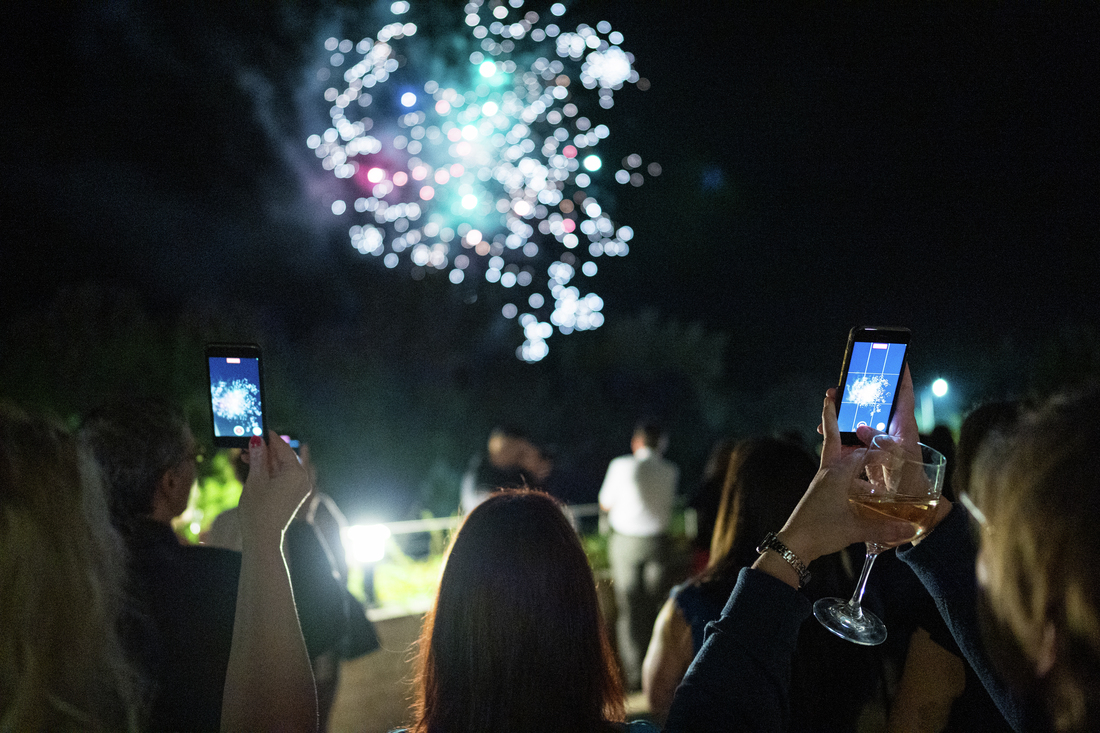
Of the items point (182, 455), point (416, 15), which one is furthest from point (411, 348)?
point (182, 455)

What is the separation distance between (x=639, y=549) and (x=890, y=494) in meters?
4.79

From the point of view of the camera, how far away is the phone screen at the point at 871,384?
5.58ft

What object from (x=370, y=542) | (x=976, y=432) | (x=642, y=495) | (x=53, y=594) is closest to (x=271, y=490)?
(x=53, y=594)

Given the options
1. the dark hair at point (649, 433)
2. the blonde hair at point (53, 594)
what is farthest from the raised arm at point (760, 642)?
the dark hair at point (649, 433)

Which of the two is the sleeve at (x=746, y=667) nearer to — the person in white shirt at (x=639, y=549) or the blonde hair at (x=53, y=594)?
the blonde hair at (x=53, y=594)

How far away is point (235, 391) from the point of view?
2.11m

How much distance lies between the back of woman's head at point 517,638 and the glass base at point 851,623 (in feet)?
1.43

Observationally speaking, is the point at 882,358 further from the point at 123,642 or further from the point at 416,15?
the point at 416,15

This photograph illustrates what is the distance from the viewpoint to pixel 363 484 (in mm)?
17328

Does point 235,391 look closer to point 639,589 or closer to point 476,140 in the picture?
point 639,589

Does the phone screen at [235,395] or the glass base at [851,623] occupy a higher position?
the phone screen at [235,395]

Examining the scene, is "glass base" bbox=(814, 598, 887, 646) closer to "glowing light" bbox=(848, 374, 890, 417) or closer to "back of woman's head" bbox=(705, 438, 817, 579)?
"glowing light" bbox=(848, 374, 890, 417)

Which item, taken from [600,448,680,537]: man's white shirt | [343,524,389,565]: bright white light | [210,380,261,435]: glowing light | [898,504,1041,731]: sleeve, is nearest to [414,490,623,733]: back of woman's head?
[898,504,1041,731]: sleeve

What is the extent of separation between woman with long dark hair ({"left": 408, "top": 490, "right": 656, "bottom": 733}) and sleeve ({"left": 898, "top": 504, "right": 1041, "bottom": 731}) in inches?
22.1
